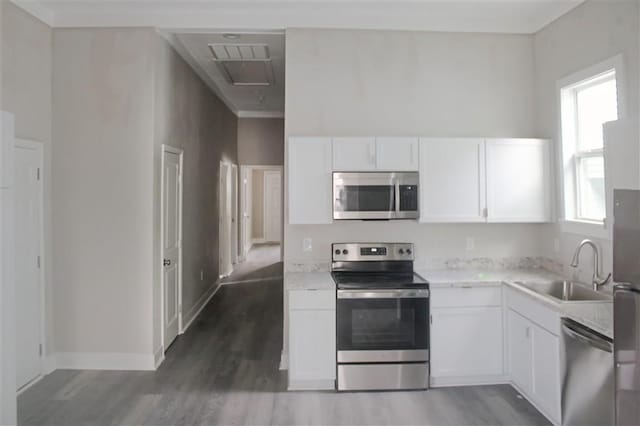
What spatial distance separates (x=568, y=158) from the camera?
11.1ft

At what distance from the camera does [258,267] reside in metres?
8.59

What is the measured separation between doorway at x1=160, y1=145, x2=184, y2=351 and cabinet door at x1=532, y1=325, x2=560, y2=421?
128 inches

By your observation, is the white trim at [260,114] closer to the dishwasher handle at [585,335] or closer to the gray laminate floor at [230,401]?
the gray laminate floor at [230,401]

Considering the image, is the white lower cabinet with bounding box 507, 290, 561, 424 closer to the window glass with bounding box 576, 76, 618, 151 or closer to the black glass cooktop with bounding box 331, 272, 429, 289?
the black glass cooktop with bounding box 331, 272, 429, 289

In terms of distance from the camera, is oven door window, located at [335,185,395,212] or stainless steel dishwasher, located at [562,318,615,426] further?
oven door window, located at [335,185,395,212]

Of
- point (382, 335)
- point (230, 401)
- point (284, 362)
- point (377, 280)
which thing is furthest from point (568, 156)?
point (230, 401)

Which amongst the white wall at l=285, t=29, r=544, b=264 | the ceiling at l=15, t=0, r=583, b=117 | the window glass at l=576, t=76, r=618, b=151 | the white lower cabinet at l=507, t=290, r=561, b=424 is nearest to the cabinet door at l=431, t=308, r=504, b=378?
the white lower cabinet at l=507, t=290, r=561, b=424

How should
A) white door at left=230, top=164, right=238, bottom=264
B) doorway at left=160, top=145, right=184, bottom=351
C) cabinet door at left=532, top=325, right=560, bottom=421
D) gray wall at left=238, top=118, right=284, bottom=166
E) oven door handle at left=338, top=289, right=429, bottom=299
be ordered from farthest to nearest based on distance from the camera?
gray wall at left=238, top=118, right=284, bottom=166 < white door at left=230, top=164, right=238, bottom=264 < doorway at left=160, top=145, right=184, bottom=351 < oven door handle at left=338, top=289, right=429, bottom=299 < cabinet door at left=532, top=325, right=560, bottom=421

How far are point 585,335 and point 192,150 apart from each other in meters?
4.34

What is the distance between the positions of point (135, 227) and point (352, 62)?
252cm

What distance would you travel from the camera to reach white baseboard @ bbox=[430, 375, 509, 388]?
10.6ft

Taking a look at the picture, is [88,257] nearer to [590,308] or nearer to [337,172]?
[337,172]

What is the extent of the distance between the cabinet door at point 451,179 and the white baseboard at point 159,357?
2736mm

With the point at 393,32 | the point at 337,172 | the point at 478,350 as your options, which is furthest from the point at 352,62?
the point at 478,350
